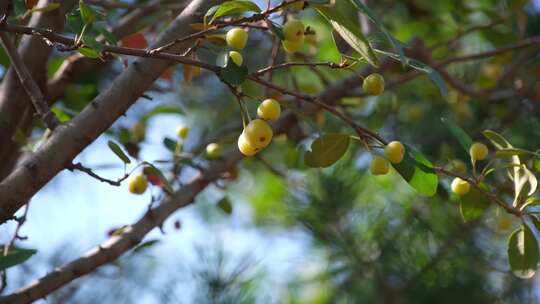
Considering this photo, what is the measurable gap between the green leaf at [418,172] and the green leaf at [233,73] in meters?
0.22

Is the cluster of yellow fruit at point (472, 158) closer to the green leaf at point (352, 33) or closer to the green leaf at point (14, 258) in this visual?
the green leaf at point (352, 33)

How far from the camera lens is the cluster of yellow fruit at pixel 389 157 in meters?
0.77

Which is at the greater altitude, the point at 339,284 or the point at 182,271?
the point at 182,271

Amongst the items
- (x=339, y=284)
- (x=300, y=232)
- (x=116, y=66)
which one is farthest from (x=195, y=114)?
(x=339, y=284)

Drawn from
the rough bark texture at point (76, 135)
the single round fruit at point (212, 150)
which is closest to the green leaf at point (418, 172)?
the rough bark texture at point (76, 135)

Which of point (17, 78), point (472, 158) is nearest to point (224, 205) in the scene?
point (17, 78)

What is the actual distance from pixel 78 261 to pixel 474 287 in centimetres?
83

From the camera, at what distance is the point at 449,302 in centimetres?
142

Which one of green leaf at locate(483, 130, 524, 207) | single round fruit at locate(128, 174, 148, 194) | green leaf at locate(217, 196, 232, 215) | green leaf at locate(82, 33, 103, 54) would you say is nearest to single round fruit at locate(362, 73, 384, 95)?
green leaf at locate(483, 130, 524, 207)

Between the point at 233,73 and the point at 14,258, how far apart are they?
1.16ft

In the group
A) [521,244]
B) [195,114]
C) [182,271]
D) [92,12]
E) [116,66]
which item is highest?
[92,12]

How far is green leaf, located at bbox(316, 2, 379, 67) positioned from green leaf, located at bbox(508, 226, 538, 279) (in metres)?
0.37

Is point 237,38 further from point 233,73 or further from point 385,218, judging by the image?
point 385,218

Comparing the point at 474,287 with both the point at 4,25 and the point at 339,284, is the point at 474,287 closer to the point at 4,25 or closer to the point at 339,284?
the point at 339,284
